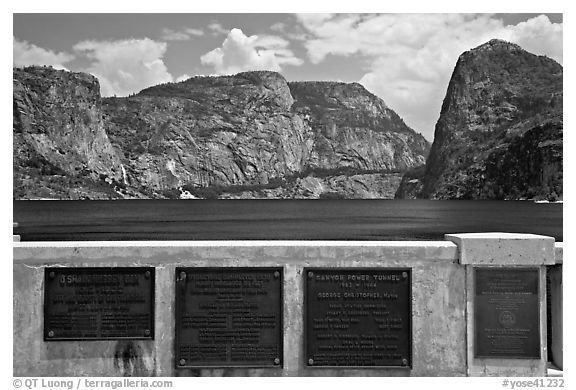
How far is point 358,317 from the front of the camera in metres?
7.38

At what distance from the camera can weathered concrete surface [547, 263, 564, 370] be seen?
746 centimetres

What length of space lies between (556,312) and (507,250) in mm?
1038

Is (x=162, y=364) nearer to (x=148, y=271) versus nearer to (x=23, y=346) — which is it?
(x=148, y=271)

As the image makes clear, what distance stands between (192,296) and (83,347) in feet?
4.43

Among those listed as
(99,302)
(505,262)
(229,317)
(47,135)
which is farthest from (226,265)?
(47,135)

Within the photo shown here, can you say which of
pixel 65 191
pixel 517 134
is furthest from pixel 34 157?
pixel 517 134

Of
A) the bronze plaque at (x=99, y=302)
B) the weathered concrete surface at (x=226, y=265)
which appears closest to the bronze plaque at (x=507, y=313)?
the weathered concrete surface at (x=226, y=265)

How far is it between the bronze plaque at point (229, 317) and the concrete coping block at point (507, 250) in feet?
7.10

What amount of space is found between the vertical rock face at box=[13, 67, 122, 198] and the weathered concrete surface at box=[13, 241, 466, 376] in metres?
178

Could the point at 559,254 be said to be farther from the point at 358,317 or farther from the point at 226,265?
the point at 226,265

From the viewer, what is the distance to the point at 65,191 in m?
184

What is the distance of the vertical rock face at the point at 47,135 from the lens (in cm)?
17950

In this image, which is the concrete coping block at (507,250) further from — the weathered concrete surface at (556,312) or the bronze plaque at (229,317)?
the bronze plaque at (229,317)

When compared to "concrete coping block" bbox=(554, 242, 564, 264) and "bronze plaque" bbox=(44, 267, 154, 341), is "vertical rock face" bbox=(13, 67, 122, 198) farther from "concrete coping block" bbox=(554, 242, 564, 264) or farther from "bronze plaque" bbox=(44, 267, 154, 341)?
"concrete coping block" bbox=(554, 242, 564, 264)
